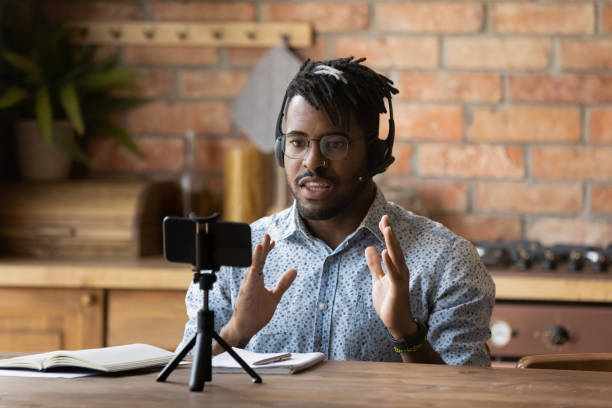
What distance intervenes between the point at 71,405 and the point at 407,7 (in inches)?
76.3

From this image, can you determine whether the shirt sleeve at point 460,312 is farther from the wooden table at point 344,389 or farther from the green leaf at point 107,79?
the green leaf at point 107,79

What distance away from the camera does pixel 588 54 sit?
102 inches

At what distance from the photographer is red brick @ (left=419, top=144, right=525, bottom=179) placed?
2631 millimetres

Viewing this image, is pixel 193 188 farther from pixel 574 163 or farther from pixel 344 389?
pixel 344 389

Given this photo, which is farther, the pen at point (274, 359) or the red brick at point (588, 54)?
the red brick at point (588, 54)

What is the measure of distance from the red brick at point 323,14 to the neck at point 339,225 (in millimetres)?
1122

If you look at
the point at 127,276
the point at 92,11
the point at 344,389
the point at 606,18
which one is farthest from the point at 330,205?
the point at 92,11

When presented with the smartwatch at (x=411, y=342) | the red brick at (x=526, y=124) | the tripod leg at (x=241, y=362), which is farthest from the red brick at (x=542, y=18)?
the tripod leg at (x=241, y=362)

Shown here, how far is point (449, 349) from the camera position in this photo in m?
1.53

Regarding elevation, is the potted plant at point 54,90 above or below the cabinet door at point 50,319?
above

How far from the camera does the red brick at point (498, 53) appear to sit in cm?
261

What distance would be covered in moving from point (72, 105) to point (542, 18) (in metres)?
1.48

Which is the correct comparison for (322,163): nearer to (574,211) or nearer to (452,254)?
(452,254)

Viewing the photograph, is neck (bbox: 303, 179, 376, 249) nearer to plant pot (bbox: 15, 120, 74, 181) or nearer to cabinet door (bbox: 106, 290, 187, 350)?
cabinet door (bbox: 106, 290, 187, 350)
